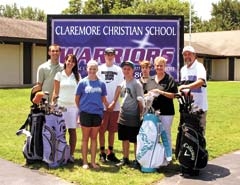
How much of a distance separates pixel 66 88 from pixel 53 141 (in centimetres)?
85

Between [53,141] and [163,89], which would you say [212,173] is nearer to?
[163,89]

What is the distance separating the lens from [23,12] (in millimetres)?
91375

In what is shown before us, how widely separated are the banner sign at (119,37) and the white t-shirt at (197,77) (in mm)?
1457

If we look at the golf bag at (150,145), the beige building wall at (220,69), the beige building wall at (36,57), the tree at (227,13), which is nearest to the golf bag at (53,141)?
the golf bag at (150,145)

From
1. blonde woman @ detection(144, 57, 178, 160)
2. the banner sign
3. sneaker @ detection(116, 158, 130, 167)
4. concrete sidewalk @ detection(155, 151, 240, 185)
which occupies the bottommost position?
concrete sidewalk @ detection(155, 151, 240, 185)

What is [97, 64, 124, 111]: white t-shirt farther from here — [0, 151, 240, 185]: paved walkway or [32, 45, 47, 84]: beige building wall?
[32, 45, 47, 84]: beige building wall

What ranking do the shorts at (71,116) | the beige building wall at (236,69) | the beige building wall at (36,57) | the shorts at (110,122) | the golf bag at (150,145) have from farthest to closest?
the beige building wall at (236,69), the beige building wall at (36,57), the shorts at (110,122), the shorts at (71,116), the golf bag at (150,145)

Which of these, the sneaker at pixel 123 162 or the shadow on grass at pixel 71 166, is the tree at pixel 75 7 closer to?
the shadow on grass at pixel 71 166

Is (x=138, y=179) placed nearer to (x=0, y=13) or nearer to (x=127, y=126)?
(x=127, y=126)

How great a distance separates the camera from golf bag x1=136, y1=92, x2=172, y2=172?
282 inches

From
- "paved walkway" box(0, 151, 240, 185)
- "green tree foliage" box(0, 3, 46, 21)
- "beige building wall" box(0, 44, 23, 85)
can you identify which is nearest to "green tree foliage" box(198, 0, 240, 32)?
"green tree foliage" box(0, 3, 46, 21)

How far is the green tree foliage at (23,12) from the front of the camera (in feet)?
292

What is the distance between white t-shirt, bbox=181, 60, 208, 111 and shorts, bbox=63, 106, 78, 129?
70.9 inches

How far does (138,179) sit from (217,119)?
25.1 feet
